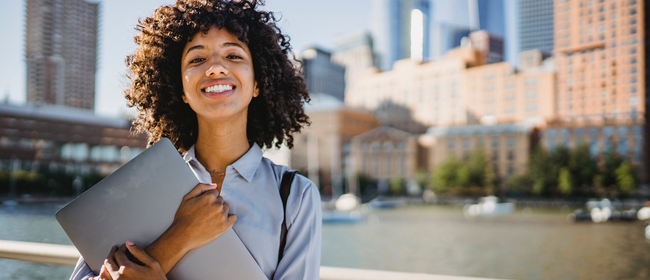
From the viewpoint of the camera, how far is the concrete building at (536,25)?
322 feet

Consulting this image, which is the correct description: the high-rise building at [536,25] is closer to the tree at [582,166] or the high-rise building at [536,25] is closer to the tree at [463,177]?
the tree at [582,166]

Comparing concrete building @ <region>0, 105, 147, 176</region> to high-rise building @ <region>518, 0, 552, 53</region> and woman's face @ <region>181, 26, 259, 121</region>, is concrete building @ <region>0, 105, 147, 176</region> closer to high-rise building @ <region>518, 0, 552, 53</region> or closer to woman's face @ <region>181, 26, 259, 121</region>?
woman's face @ <region>181, 26, 259, 121</region>

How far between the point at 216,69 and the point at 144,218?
0.39 metres

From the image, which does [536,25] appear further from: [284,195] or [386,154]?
[284,195]

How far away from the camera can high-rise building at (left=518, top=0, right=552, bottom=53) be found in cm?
9825

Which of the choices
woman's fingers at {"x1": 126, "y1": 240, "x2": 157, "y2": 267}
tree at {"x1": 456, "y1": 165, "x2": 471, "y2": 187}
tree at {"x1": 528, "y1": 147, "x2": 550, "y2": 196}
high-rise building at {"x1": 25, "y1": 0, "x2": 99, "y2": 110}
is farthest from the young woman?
high-rise building at {"x1": 25, "y1": 0, "x2": 99, "y2": 110}

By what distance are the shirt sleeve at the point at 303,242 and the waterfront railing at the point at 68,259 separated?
456mm

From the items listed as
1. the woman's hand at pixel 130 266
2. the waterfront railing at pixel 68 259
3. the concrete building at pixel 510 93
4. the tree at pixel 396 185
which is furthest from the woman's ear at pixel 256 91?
the concrete building at pixel 510 93

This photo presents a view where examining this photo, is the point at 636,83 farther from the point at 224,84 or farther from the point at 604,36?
the point at 224,84

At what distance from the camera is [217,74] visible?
1.16 metres

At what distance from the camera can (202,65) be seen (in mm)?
1188

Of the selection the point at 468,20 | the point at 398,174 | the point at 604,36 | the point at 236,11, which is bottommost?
the point at 398,174

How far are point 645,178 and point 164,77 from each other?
58290 mm

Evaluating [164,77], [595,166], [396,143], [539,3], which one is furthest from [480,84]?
[164,77]
